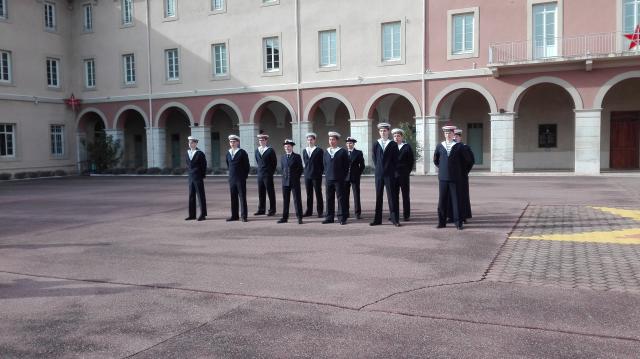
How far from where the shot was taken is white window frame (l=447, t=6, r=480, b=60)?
25781 mm

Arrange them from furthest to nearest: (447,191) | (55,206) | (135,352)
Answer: (55,206)
(447,191)
(135,352)

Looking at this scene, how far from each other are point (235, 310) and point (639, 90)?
2673 cm

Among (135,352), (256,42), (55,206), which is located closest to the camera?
(135,352)

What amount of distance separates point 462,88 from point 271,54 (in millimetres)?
10523

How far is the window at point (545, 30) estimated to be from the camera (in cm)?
2456

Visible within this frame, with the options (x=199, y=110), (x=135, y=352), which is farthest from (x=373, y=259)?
(x=199, y=110)

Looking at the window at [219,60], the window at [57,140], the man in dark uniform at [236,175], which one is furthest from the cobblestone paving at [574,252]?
the window at [57,140]

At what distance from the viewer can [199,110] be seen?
32.8 meters

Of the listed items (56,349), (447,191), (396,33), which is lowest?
(56,349)

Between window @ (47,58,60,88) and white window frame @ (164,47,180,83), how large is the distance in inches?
286

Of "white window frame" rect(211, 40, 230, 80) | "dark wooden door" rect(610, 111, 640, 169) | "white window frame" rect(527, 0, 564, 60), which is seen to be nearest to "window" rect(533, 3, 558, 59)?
"white window frame" rect(527, 0, 564, 60)

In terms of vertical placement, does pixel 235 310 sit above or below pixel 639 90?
below

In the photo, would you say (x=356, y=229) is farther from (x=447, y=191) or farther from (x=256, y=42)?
(x=256, y=42)

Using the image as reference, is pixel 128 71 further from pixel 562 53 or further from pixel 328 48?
pixel 562 53
